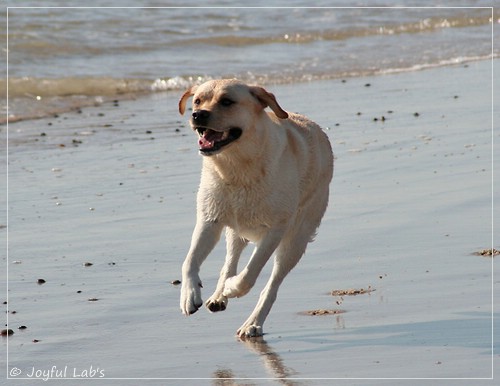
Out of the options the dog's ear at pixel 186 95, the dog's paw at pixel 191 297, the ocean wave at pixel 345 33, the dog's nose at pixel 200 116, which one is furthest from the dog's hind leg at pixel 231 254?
the ocean wave at pixel 345 33

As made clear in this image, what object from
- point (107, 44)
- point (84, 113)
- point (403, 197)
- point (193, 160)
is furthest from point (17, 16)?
point (403, 197)

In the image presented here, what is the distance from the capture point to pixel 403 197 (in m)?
8.83

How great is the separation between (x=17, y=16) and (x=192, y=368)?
15254mm

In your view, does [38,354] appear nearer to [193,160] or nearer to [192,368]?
A: [192,368]

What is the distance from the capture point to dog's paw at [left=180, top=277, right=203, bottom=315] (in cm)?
581

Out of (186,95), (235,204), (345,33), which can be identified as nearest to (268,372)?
(235,204)

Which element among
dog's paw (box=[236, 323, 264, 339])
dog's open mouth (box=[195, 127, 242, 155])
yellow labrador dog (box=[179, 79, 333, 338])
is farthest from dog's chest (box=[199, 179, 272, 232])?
dog's paw (box=[236, 323, 264, 339])

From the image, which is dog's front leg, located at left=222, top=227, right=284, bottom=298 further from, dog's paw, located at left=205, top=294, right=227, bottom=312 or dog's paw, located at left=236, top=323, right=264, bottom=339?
dog's paw, located at left=236, top=323, right=264, bottom=339

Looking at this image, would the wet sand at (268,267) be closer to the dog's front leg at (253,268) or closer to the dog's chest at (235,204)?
the dog's front leg at (253,268)

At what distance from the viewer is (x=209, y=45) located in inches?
768

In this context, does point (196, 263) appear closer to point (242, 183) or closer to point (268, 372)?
point (242, 183)

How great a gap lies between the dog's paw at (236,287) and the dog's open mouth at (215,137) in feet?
2.16

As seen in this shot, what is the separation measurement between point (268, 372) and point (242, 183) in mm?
1080

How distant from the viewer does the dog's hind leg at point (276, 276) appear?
6.11 meters
